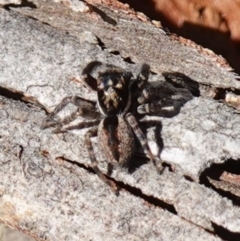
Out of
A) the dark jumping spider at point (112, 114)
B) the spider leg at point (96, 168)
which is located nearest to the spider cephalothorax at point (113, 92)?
the dark jumping spider at point (112, 114)

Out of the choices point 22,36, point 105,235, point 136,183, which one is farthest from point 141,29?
point 105,235

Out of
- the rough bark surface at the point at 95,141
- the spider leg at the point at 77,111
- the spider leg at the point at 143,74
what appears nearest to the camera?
the rough bark surface at the point at 95,141

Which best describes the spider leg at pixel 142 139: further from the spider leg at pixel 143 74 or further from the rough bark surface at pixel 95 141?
the spider leg at pixel 143 74

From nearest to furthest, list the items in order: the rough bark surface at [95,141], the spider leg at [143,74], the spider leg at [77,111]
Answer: the rough bark surface at [95,141]
the spider leg at [77,111]
the spider leg at [143,74]

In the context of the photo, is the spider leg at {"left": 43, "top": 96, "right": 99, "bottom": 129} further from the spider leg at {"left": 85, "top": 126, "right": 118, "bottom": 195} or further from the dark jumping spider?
the spider leg at {"left": 85, "top": 126, "right": 118, "bottom": 195}

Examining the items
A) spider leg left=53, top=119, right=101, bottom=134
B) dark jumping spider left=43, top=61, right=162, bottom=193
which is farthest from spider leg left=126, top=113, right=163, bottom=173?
spider leg left=53, top=119, right=101, bottom=134

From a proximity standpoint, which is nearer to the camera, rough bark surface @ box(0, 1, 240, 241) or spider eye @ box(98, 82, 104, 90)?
rough bark surface @ box(0, 1, 240, 241)

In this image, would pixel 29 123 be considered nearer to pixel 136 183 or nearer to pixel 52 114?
pixel 52 114
